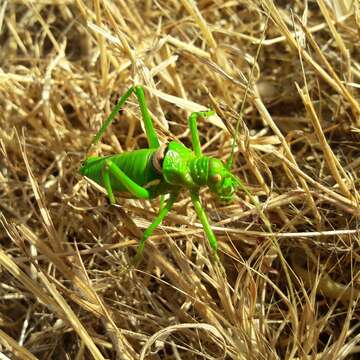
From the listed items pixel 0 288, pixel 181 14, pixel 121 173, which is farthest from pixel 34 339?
pixel 181 14

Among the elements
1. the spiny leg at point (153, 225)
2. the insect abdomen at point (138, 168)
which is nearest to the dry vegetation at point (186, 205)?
the spiny leg at point (153, 225)

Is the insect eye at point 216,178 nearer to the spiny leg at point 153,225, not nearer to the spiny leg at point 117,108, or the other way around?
the spiny leg at point 153,225

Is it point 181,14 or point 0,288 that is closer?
point 0,288

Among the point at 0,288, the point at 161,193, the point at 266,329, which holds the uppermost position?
the point at 161,193

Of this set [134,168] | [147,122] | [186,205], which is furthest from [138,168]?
[186,205]

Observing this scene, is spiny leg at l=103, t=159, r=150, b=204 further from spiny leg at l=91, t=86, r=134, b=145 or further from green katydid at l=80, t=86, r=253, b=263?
spiny leg at l=91, t=86, r=134, b=145

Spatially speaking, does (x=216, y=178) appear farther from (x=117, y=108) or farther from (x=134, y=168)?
(x=117, y=108)

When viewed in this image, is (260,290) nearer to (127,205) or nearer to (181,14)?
(127,205)
